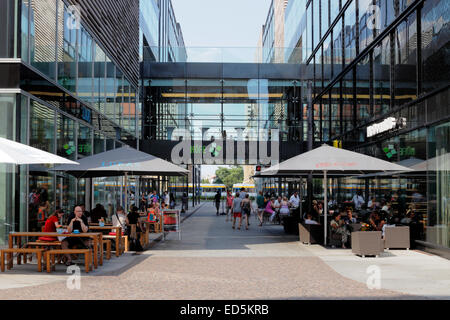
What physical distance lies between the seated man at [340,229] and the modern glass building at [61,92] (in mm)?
8313

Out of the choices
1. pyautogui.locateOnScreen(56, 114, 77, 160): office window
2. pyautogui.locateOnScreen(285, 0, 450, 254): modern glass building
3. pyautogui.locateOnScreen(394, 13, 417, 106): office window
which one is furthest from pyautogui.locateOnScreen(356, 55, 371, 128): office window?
pyautogui.locateOnScreen(56, 114, 77, 160): office window

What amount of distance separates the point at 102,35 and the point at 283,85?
15.0 metres

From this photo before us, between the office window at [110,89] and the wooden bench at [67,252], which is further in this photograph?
the office window at [110,89]

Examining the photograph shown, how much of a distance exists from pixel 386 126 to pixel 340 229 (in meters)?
5.33

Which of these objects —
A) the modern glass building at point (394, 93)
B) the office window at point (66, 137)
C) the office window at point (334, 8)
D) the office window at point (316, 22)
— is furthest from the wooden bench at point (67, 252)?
the office window at point (316, 22)

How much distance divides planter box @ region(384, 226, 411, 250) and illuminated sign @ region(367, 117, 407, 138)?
12.3 feet

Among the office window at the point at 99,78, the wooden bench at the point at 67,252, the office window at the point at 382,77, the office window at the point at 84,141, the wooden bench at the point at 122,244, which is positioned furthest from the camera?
the office window at the point at 99,78

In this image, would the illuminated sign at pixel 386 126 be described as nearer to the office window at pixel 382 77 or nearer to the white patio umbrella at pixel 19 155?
the office window at pixel 382 77

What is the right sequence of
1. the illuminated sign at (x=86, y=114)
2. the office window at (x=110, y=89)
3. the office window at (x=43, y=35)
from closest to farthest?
the office window at (x=43, y=35), the illuminated sign at (x=86, y=114), the office window at (x=110, y=89)

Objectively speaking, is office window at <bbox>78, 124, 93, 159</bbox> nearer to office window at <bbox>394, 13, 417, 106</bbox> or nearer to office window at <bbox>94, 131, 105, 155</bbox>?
office window at <bbox>94, 131, 105, 155</bbox>

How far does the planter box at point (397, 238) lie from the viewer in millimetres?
15617

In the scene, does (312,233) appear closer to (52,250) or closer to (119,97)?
(52,250)

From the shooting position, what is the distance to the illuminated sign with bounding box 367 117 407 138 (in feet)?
59.2

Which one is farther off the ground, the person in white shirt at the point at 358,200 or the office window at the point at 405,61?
the office window at the point at 405,61
